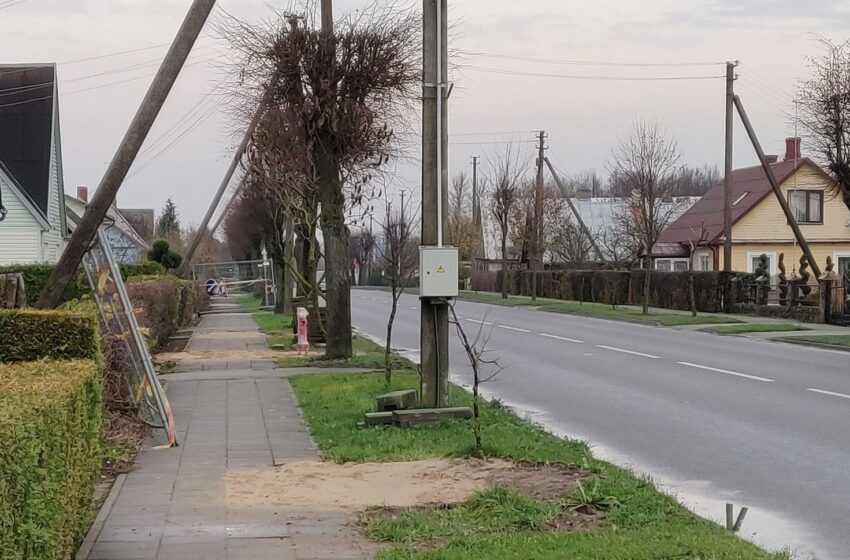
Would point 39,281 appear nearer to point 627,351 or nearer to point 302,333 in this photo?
point 302,333

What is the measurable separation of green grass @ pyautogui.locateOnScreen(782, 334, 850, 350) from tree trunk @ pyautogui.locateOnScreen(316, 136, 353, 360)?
11.0 metres

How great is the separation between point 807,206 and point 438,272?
140 ft

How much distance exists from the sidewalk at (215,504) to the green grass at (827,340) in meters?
14.2

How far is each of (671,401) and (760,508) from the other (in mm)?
6301

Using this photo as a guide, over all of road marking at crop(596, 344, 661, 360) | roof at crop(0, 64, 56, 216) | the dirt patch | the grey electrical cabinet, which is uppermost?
roof at crop(0, 64, 56, 216)

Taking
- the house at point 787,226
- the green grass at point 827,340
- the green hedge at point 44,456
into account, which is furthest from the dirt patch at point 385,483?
the house at point 787,226

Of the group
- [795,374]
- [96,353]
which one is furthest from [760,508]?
[795,374]

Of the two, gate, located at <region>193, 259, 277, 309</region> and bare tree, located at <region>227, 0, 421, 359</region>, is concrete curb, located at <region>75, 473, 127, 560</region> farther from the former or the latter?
gate, located at <region>193, 259, 277, 309</region>

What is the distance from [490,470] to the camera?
9.12 m

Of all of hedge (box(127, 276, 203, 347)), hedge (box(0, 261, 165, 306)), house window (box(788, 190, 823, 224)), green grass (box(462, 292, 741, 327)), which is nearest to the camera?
hedge (box(127, 276, 203, 347))

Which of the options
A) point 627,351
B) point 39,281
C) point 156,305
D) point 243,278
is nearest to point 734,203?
point 627,351

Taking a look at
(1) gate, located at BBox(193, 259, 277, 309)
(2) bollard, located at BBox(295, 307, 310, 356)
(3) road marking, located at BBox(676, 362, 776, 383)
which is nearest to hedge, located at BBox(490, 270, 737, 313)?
(1) gate, located at BBox(193, 259, 277, 309)

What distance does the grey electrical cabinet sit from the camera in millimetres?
11672

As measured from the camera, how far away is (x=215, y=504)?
807 centimetres
